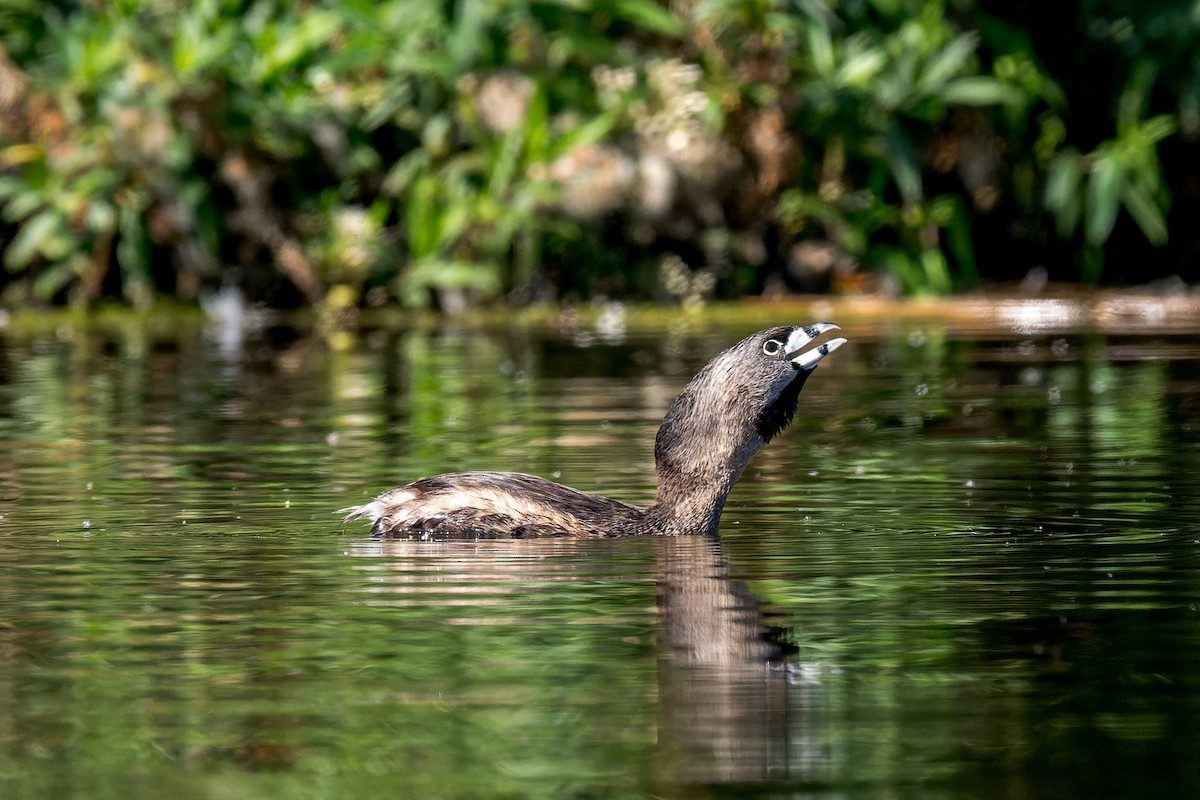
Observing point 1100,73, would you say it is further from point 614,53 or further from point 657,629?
point 657,629

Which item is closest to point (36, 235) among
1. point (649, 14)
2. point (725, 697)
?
point (649, 14)

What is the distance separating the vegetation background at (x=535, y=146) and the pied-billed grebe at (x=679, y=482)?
1197 centimetres

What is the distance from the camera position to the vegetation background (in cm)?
2156

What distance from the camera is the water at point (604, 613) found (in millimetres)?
5297

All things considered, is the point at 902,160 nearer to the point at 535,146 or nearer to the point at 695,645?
the point at 535,146

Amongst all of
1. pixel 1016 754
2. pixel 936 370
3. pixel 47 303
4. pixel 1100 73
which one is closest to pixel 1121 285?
pixel 1100 73

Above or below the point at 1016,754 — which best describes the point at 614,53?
above

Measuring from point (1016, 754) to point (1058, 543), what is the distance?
3561 millimetres

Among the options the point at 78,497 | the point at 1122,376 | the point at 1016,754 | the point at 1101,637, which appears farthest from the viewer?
the point at 1122,376

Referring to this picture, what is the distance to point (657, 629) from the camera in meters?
6.94

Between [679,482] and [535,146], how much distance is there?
12.5 metres

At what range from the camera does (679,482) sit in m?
9.15

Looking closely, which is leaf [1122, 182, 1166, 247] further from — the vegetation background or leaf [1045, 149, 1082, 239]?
leaf [1045, 149, 1082, 239]

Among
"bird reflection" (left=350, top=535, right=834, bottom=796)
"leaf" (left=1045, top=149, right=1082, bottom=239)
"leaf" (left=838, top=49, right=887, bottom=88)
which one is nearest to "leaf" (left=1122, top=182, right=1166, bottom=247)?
"leaf" (left=1045, top=149, right=1082, bottom=239)
